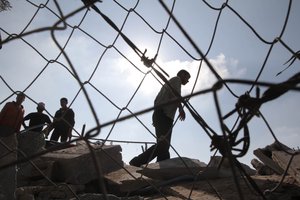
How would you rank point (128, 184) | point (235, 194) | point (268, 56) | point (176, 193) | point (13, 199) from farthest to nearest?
point (128, 184)
point (176, 193)
point (235, 194)
point (13, 199)
point (268, 56)

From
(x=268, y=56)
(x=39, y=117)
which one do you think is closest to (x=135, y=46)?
(x=268, y=56)

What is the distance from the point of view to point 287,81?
911 mm

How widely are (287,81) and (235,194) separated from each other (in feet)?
6.09

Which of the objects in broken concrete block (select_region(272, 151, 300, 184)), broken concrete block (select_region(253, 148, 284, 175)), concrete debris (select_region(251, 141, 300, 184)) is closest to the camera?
broken concrete block (select_region(272, 151, 300, 184))

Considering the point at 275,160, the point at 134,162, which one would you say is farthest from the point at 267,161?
the point at 134,162

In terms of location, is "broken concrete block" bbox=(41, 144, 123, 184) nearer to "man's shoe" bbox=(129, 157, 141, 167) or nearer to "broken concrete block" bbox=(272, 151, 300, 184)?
"man's shoe" bbox=(129, 157, 141, 167)

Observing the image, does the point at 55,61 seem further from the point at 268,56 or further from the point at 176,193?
the point at 176,193

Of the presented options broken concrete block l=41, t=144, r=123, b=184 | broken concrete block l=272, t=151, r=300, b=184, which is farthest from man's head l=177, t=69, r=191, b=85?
broken concrete block l=272, t=151, r=300, b=184

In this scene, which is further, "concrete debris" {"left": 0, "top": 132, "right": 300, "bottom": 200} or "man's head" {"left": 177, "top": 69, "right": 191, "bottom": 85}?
"man's head" {"left": 177, "top": 69, "right": 191, "bottom": 85}

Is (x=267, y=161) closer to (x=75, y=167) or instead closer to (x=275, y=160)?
(x=275, y=160)

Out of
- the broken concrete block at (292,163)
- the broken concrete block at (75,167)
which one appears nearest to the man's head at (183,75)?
the broken concrete block at (75,167)

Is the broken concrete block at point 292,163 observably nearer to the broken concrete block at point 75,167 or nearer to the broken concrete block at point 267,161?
the broken concrete block at point 267,161

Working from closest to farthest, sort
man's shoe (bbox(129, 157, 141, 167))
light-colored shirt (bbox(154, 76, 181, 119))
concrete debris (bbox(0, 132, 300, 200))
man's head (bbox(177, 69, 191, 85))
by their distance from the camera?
concrete debris (bbox(0, 132, 300, 200)) → light-colored shirt (bbox(154, 76, 181, 119)) → man's head (bbox(177, 69, 191, 85)) → man's shoe (bbox(129, 157, 141, 167))

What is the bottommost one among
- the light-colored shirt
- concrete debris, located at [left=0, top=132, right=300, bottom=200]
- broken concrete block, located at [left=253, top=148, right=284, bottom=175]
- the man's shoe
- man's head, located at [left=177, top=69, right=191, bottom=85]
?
concrete debris, located at [left=0, top=132, right=300, bottom=200]
